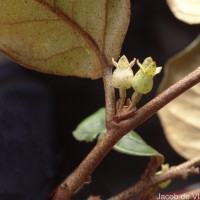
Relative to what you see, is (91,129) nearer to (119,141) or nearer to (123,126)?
(119,141)

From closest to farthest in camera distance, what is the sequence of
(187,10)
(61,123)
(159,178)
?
(159,178) < (187,10) < (61,123)

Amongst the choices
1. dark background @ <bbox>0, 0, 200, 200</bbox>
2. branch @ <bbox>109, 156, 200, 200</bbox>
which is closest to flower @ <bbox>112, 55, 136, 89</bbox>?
branch @ <bbox>109, 156, 200, 200</bbox>

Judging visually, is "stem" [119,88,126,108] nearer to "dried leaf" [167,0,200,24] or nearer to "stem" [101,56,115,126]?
"stem" [101,56,115,126]

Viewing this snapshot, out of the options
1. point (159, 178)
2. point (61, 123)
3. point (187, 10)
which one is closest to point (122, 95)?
point (159, 178)

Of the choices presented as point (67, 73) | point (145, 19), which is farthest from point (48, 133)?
point (145, 19)

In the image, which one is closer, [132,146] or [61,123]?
[132,146]

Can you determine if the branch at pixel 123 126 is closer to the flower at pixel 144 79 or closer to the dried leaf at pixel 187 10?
the flower at pixel 144 79

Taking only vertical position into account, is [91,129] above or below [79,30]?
below
